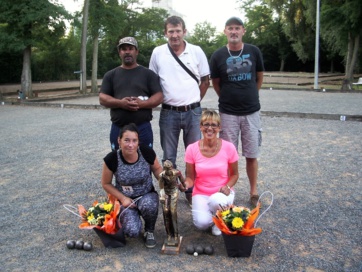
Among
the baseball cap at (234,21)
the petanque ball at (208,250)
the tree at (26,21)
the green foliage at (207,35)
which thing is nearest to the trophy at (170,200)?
the petanque ball at (208,250)

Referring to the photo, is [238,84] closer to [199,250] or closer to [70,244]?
[199,250]

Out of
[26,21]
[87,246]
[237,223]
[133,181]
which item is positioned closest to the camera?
[237,223]

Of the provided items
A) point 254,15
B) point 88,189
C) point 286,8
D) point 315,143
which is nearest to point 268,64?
point 254,15

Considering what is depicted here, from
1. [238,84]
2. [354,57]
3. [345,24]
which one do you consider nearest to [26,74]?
[238,84]

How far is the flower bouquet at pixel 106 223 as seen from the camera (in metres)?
3.53

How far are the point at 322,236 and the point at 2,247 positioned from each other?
9.58 ft

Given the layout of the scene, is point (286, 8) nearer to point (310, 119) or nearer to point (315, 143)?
point (310, 119)

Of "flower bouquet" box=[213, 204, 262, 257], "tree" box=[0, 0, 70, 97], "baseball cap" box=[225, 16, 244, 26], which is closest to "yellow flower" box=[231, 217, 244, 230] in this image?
"flower bouquet" box=[213, 204, 262, 257]

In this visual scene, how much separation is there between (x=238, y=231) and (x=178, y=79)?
177 centimetres

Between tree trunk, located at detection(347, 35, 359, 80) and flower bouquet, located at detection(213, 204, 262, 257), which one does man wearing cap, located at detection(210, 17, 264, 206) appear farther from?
tree trunk, located at detection(347, 35, 359, 80)

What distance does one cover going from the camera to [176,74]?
14.3 ft

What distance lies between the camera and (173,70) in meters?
4.36

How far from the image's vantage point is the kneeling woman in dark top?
370 centimetres

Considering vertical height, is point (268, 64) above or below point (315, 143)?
above
